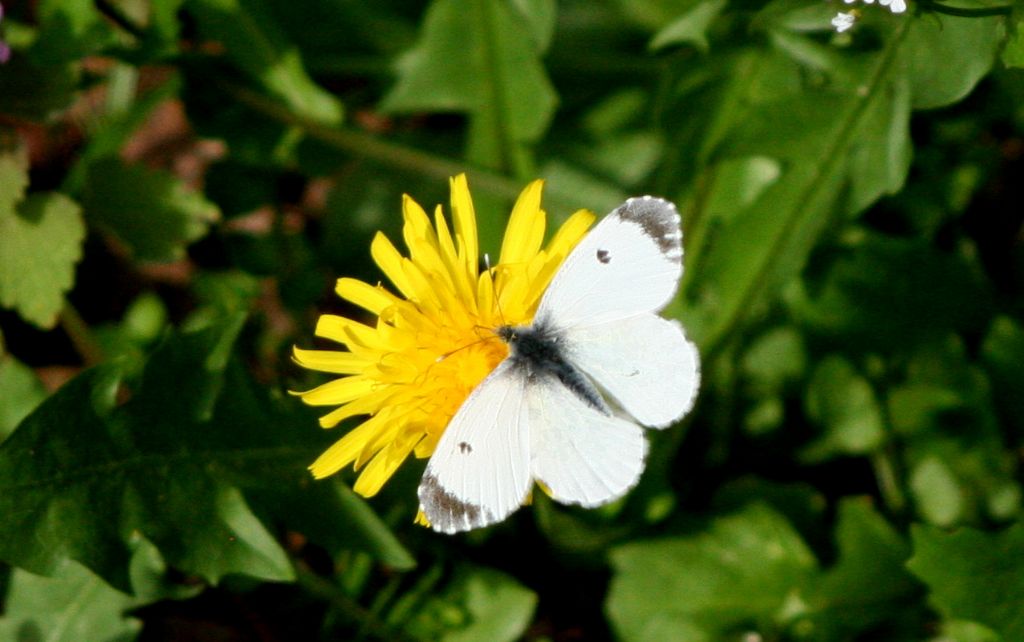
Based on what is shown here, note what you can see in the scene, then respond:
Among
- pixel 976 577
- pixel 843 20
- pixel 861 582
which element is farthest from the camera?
pixel 861 582

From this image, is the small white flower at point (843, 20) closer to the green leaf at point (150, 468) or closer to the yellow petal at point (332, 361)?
the yellow petal at point (332, 361)

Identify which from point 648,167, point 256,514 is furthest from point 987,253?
point 256,514

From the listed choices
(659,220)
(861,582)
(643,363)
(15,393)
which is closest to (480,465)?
(643,363)

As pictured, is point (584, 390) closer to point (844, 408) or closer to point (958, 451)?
point (844, 408)

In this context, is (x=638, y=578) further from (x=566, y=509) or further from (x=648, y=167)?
(x=648, y=167)

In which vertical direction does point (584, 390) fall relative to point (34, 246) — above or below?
above
